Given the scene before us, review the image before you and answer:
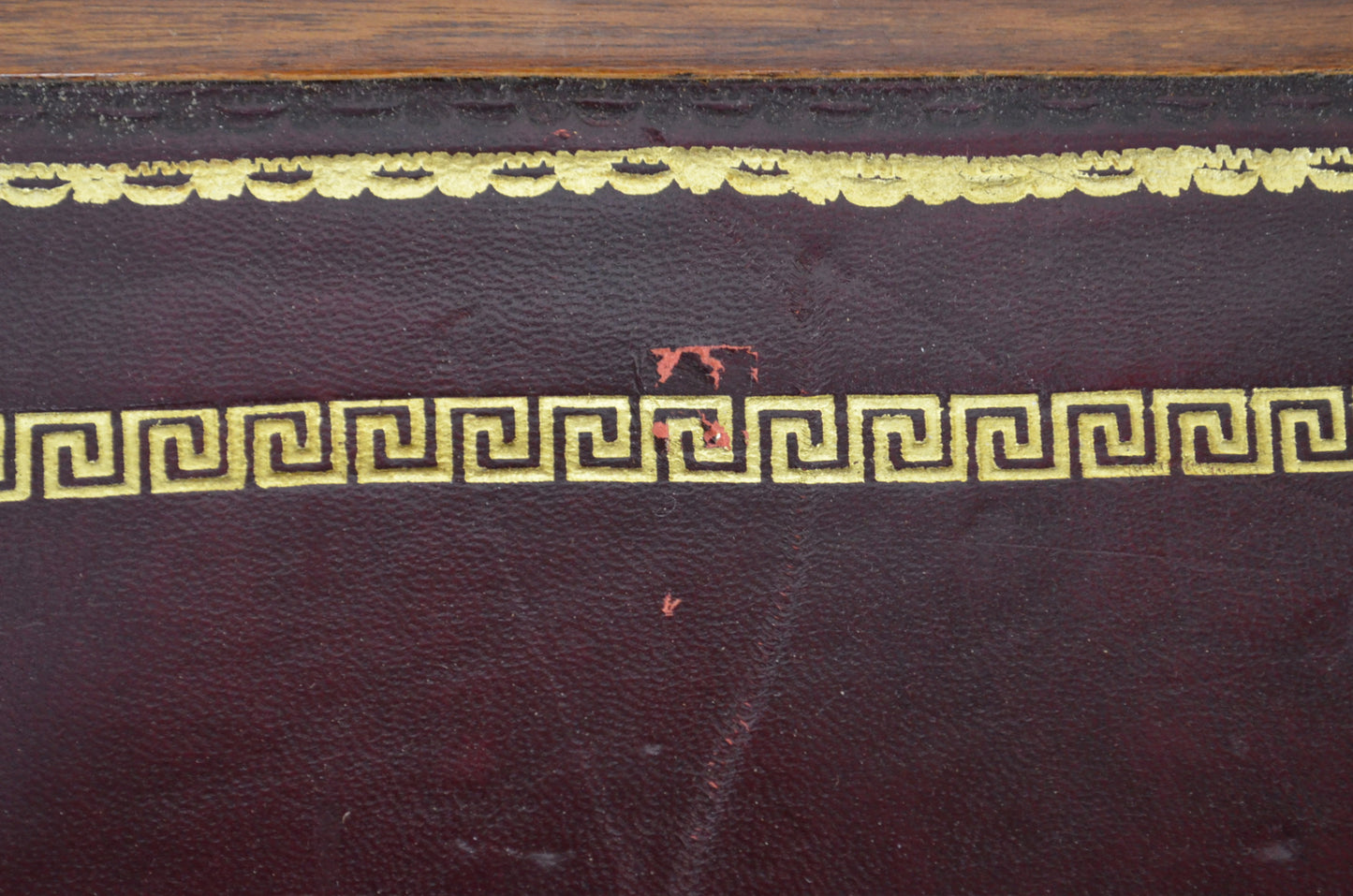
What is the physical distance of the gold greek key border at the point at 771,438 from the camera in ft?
1.98

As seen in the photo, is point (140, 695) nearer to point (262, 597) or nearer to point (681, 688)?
point (262, 597)

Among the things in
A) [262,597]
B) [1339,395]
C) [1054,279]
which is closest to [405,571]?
[262,597]

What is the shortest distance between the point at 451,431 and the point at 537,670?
19cm

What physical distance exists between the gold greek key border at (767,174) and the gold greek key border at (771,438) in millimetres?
156

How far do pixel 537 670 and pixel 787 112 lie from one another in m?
0.47

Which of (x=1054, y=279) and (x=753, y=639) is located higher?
(x=1054, y=279)

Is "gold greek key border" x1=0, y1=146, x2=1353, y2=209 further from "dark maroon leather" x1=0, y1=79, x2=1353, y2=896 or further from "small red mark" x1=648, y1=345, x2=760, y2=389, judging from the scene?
"small red mark" x1=648, y1=345, x2=760, y2=389

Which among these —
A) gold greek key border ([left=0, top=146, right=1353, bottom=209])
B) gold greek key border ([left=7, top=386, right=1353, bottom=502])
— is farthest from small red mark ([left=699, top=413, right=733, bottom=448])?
gold greek key border ([left=0, top=146, right=1353, bottom=209])

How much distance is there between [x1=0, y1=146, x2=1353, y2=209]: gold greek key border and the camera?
60 centimetres

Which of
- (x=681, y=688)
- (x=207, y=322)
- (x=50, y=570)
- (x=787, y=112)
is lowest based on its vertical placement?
(x=681, y=688)

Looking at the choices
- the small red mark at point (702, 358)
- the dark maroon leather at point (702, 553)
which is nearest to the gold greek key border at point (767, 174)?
the dark maroon leather at point (702, 553)

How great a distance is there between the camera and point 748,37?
2.01ft

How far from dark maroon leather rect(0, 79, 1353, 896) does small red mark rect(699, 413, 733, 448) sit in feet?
0.09

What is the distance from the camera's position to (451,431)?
606 millimetres
